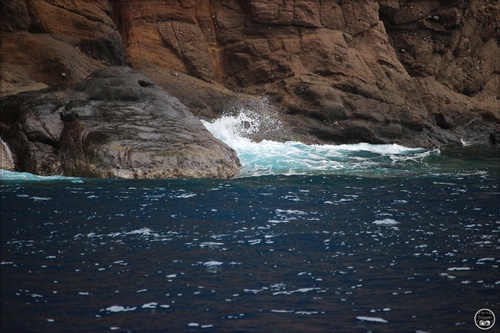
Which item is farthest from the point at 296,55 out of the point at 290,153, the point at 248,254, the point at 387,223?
the point at 248,254

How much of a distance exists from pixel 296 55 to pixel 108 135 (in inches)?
428

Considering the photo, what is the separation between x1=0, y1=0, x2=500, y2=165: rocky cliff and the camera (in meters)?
19.6

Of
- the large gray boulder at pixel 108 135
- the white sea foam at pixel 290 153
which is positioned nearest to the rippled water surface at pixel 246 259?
the large gray boulder at pixel 108 135

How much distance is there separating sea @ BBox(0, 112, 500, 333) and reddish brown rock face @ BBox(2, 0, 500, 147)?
812 centimetres

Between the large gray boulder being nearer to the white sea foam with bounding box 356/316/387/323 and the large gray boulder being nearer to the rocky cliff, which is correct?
the rocky cliff

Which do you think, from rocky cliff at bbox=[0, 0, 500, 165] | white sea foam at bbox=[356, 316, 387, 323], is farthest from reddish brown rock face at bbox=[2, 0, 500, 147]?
white sea foam at bbox=[356, 316, 387, 323]

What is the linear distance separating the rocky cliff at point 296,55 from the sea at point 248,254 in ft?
26.6

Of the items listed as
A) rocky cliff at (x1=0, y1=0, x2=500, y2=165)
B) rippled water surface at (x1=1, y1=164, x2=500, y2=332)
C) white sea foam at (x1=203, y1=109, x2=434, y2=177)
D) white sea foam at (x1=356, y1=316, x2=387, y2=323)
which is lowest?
white sea foam at (x1=356, y1=316, x2=387, y2=323)

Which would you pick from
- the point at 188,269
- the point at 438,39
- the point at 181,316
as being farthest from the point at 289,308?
the point at 438,39

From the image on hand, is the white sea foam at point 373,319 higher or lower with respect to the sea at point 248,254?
lower

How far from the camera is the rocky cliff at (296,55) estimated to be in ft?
64.3

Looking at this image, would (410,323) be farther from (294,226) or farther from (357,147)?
(357,147)

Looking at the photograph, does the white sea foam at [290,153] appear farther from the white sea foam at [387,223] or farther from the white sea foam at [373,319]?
the white sea foam at [373,319]

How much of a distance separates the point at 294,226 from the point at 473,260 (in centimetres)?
235
